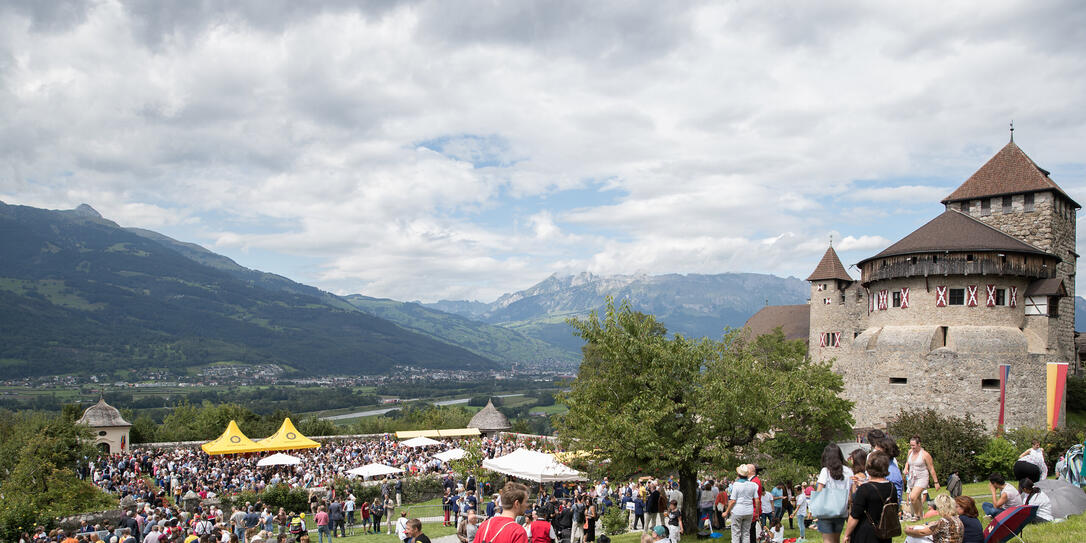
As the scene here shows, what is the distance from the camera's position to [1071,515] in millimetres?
11250

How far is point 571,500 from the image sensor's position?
22.5m

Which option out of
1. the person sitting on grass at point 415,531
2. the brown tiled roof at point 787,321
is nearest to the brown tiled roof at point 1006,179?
the brown tiled roof at point 787,321

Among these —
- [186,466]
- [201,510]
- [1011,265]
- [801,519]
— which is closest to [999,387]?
[1011,265]

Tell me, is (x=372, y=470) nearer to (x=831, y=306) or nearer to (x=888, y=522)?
(x=888, y=522)

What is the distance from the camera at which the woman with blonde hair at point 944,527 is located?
25.5 feet

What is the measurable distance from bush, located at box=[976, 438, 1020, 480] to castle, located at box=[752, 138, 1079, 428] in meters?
7.33

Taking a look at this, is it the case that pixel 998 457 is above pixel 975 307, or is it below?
below

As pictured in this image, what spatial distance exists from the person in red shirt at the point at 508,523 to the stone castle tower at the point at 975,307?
37.4 meters

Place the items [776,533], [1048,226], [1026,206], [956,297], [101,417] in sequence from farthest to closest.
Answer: [101,417] < [1026,206] < [1048,226] < [956,297] < [776,533]

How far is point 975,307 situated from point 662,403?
27.5 meters

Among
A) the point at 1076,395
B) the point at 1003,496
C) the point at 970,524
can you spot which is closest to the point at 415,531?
the point at 970,524

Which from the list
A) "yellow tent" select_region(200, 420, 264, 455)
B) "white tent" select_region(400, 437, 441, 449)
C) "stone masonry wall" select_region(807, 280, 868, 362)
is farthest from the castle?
"yellow tent" select_region(200, 420, 264, 455)

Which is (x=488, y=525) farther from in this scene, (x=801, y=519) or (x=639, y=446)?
(x=639, y=446)

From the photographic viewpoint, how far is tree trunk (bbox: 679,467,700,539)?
18891mm
